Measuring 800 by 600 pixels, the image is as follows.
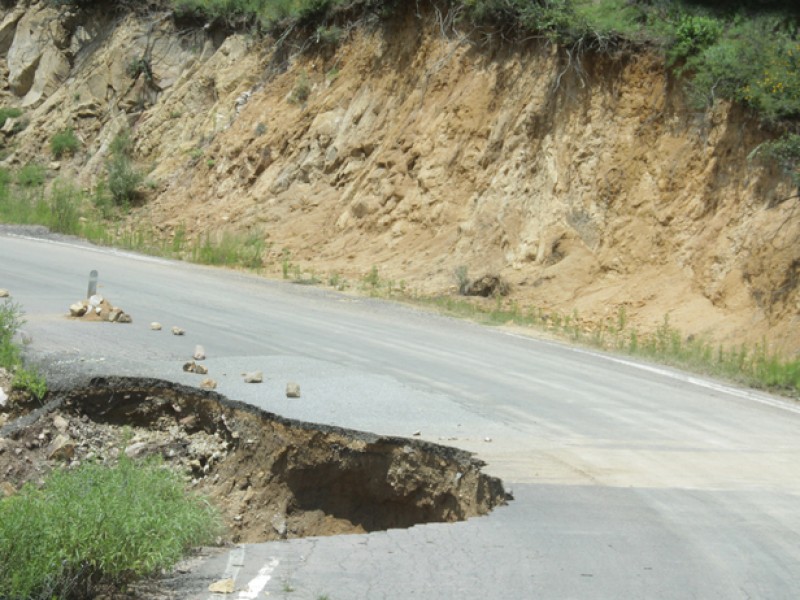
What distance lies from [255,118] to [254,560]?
59.4 ft

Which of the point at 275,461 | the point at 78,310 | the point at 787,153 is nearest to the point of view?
the point at 275,461

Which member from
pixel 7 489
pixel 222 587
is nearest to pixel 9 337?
pixel 7 489

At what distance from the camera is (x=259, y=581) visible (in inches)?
196

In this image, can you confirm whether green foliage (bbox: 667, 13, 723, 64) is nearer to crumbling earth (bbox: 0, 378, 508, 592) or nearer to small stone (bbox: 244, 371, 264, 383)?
small stone (bbox: 244, 371, 264, 383)

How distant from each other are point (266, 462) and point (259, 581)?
2688 mm

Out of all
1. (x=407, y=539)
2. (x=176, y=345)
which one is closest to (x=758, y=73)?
(x=176, y=345)

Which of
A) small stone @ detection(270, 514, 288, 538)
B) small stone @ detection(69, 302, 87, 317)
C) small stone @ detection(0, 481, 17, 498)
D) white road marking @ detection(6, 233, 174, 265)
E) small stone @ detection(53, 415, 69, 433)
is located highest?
white road marking @ detection(6, 233, 174, 265)

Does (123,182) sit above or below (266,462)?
above

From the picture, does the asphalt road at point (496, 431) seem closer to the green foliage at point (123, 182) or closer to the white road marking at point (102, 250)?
the white road marking at point (102, 250)

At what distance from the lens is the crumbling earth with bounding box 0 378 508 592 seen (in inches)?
280

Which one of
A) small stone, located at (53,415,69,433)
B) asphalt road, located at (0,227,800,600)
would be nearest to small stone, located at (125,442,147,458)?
small stone, located at (53,415,69,433)

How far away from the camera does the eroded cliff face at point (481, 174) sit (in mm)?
14891

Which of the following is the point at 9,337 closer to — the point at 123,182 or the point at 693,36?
the point at 693,36

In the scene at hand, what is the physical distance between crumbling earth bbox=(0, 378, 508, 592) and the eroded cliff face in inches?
274
